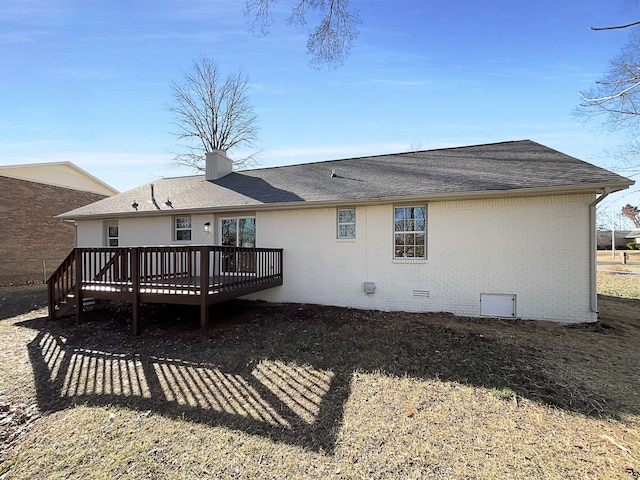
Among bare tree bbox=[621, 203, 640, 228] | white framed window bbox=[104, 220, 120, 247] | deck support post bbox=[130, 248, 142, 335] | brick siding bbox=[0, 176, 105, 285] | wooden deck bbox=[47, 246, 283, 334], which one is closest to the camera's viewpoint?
wooden deck bbox=[47, 246, 283, 334]

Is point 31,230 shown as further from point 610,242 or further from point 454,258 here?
point 610,242

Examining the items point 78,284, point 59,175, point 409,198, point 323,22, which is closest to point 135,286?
point 78,284

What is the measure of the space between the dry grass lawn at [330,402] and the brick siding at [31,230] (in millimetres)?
11900

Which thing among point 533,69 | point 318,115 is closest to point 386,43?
point 318,115

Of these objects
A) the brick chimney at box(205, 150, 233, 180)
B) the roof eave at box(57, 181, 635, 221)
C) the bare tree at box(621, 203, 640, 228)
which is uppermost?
the bare tree at box(621, 203, 640, 228)

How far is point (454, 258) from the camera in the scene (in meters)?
7.68

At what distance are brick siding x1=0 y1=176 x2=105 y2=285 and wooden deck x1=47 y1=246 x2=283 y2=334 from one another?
33.9 feet

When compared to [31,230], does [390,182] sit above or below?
above

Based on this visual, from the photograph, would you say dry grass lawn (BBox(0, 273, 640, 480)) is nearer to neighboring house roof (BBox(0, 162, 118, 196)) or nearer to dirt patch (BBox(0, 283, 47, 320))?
dirt patch (BBox(0, 283, 47, 320))

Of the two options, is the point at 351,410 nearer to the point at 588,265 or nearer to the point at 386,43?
the point at 588,265

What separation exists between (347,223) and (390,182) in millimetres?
1707

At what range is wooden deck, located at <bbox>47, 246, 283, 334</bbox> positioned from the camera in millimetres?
6496

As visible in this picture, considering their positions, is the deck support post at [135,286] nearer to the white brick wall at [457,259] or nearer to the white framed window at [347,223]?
the white brick wall at [457,259]

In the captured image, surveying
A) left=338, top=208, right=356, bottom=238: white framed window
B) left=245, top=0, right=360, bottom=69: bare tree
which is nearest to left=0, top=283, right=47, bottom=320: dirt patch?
left=338, top=208, right=356, bottom=238: white framed window
